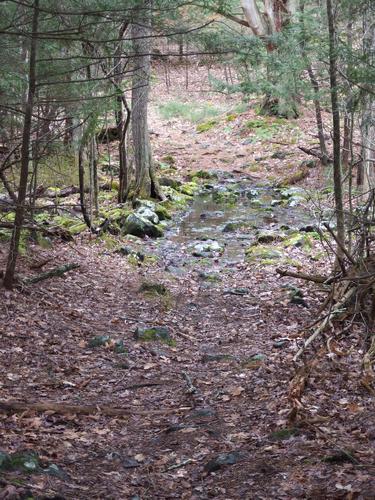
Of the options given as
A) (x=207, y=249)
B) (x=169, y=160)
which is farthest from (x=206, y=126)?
(x=207, y=249)

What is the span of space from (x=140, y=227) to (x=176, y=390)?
26.1 ft

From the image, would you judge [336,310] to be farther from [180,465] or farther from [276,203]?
[276,203]

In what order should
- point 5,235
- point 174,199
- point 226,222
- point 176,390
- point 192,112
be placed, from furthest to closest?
point 192,112 → point 174,199 → point 226,222 → point 5,235 → point 176,390

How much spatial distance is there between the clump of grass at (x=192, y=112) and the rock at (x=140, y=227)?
1434 cm

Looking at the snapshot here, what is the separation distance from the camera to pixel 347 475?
4.03 m

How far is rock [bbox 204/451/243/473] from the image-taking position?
14.8ft

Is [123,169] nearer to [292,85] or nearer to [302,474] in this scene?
[292,85]

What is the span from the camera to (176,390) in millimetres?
6277

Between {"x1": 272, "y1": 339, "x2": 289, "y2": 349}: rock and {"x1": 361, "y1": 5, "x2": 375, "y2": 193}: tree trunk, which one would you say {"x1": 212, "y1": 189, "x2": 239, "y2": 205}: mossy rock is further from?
{"x1": 272, "y1": 339, "x2": 289, "y2": 349}: rock

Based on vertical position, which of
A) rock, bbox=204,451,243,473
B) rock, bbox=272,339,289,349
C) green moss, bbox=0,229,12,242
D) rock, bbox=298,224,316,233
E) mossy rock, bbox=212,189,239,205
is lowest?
rock, bbox=272,339,289,349

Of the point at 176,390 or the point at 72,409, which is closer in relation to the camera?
the point at 72,409

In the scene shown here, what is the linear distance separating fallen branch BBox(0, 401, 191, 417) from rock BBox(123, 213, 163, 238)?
8254 millimetres

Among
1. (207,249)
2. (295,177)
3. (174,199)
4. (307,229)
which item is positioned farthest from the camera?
(295,177)

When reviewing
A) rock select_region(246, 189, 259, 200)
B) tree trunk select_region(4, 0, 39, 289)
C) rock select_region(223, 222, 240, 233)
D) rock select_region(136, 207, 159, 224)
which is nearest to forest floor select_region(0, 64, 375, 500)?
tree trunk select_region(4, 0, 39, 289)
